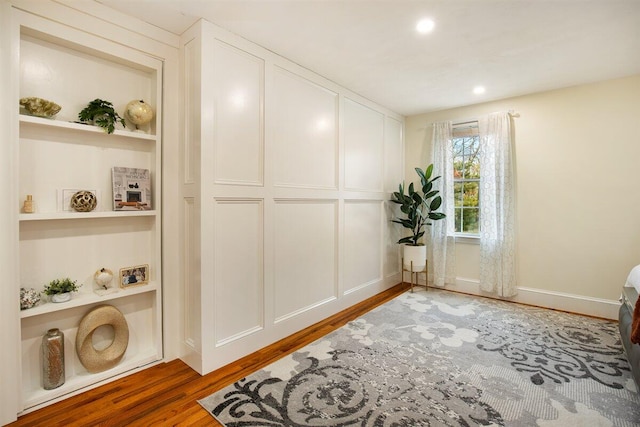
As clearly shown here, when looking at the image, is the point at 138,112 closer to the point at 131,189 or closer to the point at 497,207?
the point at 131,189

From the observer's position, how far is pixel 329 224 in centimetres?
330

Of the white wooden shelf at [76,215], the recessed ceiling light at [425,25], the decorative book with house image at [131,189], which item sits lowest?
the white wooden shelf at [76,215]

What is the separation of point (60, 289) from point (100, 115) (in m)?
1.17

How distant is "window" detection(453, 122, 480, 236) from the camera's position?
4137 mm

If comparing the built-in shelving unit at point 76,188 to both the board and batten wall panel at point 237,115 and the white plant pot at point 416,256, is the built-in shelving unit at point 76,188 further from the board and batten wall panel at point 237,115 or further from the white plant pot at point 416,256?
the white plant pot at point 416,256

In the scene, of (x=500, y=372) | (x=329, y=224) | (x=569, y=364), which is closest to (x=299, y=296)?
(x=329, y=224)

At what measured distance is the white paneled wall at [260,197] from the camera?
2232 millimetres

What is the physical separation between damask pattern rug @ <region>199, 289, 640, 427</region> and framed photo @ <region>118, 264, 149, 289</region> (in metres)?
1.02

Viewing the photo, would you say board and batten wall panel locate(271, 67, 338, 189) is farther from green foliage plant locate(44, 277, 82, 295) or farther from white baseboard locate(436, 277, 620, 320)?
white baseboard locate(436, 277, 620, 320)

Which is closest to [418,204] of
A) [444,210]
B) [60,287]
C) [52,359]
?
[444,210]

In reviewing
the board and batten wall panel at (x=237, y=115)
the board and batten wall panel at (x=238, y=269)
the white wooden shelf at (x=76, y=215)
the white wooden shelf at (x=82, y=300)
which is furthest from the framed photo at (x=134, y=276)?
the board and batten wall panel at (x=237, y=115)

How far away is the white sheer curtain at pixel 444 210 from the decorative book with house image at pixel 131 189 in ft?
11.7

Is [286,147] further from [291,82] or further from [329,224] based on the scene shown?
[329,224]

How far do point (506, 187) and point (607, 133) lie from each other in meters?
1.06
